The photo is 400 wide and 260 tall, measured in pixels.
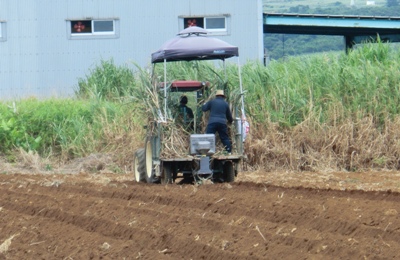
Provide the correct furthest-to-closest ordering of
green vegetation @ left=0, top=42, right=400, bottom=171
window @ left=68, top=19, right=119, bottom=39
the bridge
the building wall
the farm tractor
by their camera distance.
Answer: the bridge, window @ left=68, top=19, right=119, bottom=39, the building wall, green vegetation @ left=0, top=42, right=400, bottom=171, the farm tractor

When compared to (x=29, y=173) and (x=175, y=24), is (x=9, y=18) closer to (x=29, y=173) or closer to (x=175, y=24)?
Answer: (x=175, y=24)

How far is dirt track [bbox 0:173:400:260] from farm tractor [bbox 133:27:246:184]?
0.59m

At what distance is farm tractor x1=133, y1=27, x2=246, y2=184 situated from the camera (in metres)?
16.1

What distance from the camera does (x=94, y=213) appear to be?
1256 centimetres

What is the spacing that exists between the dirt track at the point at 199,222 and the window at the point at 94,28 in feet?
56.3

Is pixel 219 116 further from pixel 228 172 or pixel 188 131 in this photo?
pixel 228 172

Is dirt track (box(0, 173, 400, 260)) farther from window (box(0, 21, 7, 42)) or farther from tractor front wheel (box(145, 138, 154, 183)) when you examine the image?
→ window (box(0, 21, 7, 42))

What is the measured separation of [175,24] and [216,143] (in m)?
16.4

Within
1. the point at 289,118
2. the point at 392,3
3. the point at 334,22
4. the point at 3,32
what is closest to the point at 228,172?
the point at 289,118

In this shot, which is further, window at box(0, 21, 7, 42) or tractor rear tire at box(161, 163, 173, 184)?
window at box(0, 21, 7, 42)

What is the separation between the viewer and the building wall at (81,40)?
32344 mm

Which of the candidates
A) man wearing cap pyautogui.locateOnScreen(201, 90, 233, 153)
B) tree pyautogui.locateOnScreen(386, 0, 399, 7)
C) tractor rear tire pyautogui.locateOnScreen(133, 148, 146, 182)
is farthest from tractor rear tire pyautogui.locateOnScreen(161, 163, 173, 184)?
tree pyautogui.locateOnScreen(386, 0, 399, 7)

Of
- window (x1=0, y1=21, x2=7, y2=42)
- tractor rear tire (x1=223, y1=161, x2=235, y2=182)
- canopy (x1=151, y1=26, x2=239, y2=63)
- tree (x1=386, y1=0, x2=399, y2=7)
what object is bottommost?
tractor rear tire (x1=223, y1=161, x2=235, y2=182)

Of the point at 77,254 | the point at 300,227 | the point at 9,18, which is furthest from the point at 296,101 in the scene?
the point at 9,18
